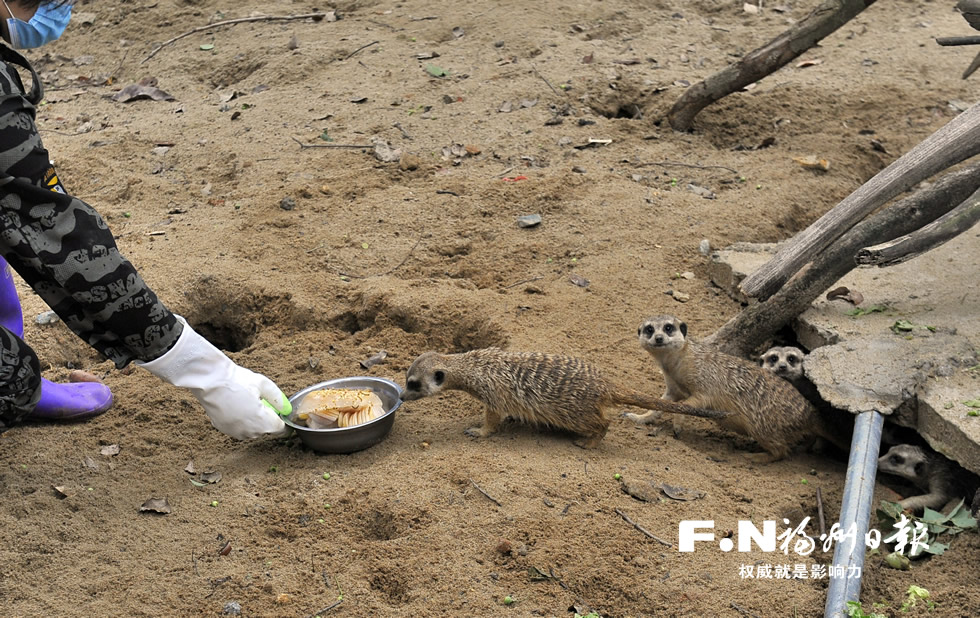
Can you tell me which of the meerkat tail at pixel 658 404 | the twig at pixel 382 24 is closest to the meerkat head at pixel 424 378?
the meerkat tail at pixel 658 404

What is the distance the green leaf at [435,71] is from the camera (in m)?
6.47

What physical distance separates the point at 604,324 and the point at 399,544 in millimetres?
1757

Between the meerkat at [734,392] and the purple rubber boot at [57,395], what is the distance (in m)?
2.20

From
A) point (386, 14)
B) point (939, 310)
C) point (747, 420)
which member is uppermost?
point (386, 14)

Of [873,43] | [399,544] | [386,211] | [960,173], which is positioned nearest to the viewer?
[399,544]

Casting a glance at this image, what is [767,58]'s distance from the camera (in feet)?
18.0

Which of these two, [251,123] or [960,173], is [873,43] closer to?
[960,173]

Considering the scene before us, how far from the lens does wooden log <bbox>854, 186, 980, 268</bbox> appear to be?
3121 mm

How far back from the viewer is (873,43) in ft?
23.9

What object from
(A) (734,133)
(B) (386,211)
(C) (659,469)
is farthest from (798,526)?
(A) (734,133)

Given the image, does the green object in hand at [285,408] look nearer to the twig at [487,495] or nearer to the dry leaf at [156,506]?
the dry leaf at [156,506]

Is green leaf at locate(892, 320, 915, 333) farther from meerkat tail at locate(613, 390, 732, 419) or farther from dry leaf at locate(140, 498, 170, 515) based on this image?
dry leaf at locate(140, 498, 170, 515)

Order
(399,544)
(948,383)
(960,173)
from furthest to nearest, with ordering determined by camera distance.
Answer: (960,173) < (948,383) < (399,544)

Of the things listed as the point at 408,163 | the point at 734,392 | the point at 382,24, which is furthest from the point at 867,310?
the point at 382,24
